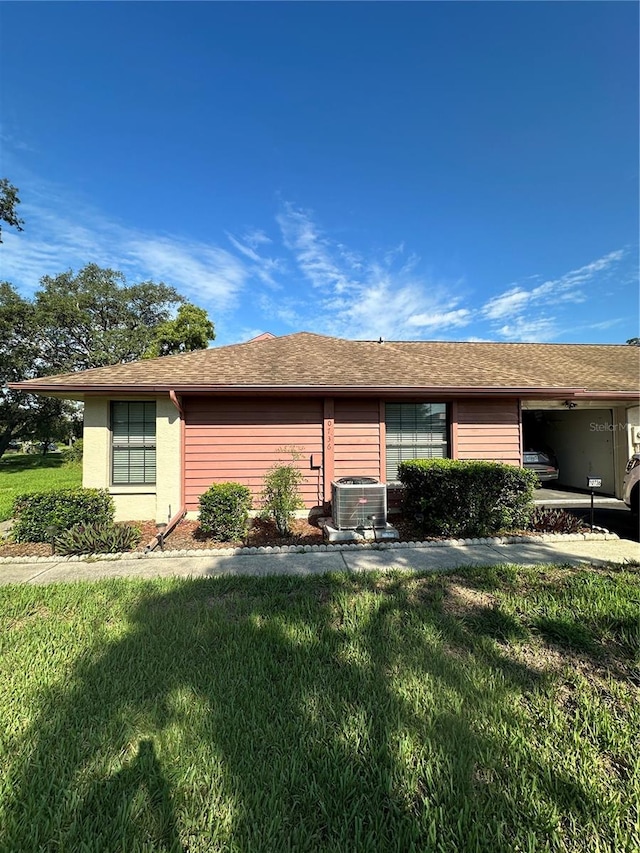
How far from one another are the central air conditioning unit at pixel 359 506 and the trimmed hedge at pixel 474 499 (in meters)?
0.78

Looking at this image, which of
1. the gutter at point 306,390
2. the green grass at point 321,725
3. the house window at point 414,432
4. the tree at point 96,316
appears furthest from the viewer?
the tree at point 96,316

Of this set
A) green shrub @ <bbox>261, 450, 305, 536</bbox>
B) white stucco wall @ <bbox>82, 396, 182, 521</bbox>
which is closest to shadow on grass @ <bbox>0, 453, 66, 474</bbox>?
white stucco wall @ <bbox>82, 396, 182, 521</bbox>

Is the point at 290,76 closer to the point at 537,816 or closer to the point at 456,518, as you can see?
the point at 456,518

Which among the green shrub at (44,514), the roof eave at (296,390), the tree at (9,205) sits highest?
the tree at (9,205)

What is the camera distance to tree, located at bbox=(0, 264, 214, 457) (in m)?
22.9

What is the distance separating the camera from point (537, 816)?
60.2 inches

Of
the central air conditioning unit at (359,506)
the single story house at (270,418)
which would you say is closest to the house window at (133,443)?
the single story house at (270,418)

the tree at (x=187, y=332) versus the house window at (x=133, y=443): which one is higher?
the tree at (x=187, y=332)

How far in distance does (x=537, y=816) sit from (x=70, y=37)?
11675 mm

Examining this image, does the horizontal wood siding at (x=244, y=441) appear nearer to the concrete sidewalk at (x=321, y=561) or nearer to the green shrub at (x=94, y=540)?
the green shrub at (x=94, y=540)

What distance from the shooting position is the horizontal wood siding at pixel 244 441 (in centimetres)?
730

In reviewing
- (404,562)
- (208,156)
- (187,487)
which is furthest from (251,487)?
(208,156)

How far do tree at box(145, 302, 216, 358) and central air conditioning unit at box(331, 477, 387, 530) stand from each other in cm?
1896

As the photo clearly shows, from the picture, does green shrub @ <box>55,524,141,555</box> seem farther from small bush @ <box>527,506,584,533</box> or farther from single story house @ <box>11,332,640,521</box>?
small bush @ <box>527,506,584,533</box>
